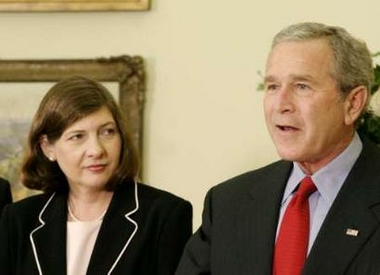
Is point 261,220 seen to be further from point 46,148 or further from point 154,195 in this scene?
point 46,148

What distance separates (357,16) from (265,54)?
1.29ft

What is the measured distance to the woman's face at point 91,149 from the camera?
2.69 metres

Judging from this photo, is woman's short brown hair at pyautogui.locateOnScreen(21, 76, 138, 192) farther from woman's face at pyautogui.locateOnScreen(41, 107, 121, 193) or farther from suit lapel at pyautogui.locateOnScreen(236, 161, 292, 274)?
suit lapel at pyautogui.locateOnScreen(236, 161, 292, 274)

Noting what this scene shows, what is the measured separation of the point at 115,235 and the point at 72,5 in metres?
1.17

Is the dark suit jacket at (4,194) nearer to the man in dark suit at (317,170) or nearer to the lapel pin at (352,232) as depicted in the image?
the man in dark suit at (317,170)

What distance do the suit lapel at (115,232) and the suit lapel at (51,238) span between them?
0.13 metres

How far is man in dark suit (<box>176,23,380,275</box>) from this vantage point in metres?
2.03

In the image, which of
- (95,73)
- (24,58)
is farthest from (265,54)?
(24,58)

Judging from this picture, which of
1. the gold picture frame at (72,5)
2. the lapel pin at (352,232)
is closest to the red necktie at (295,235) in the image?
the lapel pin at (352,232)

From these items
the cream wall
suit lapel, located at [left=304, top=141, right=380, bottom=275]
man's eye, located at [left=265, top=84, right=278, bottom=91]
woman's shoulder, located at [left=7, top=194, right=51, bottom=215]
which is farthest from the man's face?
the cream wall

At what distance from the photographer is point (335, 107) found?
2.10 meters

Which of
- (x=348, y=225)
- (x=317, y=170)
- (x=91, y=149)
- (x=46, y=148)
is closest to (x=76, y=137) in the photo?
(x=91, y=149)

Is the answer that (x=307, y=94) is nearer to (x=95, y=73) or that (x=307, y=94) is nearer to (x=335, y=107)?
(x=335, y=107)

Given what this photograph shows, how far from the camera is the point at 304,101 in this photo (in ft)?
6.77
